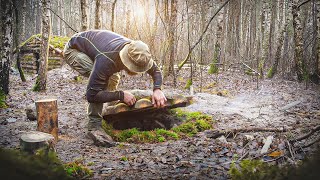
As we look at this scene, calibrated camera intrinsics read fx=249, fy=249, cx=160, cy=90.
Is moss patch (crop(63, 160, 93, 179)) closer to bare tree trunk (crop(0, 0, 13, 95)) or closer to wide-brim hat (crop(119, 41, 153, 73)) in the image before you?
wide-brim hat (crop(119, 41, 153, 73))

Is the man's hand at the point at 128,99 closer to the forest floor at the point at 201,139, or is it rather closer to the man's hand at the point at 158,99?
the man's hand at the point at 158,99

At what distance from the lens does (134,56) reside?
3512mm

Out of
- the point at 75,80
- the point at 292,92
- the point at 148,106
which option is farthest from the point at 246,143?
the point at 75,80

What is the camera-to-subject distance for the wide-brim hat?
3.51 meters

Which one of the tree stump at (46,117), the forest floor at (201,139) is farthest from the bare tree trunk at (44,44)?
the tree stump at (46,117)

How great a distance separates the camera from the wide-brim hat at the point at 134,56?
138 inches

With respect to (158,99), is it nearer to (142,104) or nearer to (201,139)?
(142,104)

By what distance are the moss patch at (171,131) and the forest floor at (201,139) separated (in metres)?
0.24

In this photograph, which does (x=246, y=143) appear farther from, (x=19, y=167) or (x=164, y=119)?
(x=19, y=167)

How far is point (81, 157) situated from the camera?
2967 mm

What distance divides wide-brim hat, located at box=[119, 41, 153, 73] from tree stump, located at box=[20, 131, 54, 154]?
1.43 metres

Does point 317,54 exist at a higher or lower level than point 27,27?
lower

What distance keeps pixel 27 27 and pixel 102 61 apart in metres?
26.8

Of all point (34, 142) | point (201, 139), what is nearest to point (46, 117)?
point (34, 142)
